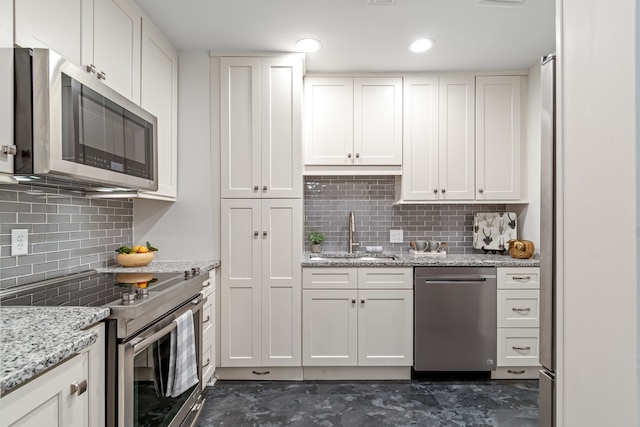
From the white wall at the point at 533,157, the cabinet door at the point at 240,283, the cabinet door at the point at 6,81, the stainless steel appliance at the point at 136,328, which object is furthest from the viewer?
the white wall at the point at 533,157

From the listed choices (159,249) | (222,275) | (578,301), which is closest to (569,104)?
(578,301)

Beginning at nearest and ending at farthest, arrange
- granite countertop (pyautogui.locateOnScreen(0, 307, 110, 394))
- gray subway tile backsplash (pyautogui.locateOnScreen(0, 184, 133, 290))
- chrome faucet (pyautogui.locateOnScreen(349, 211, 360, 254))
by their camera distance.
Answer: granite countertop (pyautogui.locateOnScreen(0, 307, 110, 394)) → gray subway tile backsplash (pyautogui.locateOnScreen(0, 184, 133, 290)) → chrome faucet (pyautogui.locateOnScreen(349, 211, 360, 254))

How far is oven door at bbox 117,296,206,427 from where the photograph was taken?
1.19m

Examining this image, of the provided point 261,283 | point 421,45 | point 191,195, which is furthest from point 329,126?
point 261,283

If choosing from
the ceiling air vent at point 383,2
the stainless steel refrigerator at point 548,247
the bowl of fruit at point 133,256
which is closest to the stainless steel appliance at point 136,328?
the bowl of fruit at point 133,256

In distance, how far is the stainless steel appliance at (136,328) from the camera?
117 centimetres

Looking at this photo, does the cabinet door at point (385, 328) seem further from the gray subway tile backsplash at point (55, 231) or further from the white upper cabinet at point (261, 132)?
the gray subway tile backsplash at point (55, 231)

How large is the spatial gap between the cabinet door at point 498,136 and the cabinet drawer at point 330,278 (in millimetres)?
1306

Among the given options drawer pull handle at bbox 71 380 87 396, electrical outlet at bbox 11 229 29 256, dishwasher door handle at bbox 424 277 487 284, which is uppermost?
electrical outlet at bbox 11 229 29 256

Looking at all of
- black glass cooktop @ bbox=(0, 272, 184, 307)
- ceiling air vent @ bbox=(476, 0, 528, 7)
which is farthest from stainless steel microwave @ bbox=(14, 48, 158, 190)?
ceiling air vent @ bbox=(476, 0, 528, 7)

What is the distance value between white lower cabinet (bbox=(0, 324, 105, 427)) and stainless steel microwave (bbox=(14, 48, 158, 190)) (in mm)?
613

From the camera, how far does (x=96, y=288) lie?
146cm

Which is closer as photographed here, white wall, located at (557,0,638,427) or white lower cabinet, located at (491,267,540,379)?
white wall, located at (557,0,638,427)

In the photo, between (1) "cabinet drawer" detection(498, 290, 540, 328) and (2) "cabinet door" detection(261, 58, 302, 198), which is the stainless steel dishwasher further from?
(2) "cabinet door" detection(261, 58, 302, 198)
